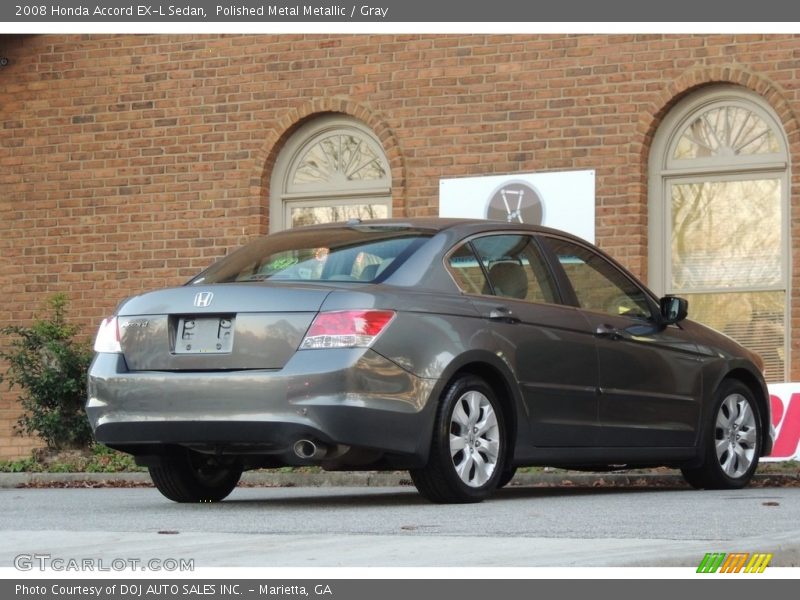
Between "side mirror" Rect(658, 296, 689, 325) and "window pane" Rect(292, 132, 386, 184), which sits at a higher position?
"window pane" Rect(292, 132, 386, 184)

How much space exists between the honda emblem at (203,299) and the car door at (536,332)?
1.33 metres

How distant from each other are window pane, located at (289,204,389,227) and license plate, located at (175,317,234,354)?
8239 millimetres

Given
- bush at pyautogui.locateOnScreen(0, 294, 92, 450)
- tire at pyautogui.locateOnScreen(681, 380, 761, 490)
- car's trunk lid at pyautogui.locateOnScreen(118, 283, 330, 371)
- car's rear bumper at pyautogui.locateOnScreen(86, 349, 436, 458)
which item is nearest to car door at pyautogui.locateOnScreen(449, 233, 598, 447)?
car's rear bumper at pyautogui.locateOnScreen(86, 349, 436, 458)

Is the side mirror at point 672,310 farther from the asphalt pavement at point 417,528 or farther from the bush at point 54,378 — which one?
the bush at point 54,378

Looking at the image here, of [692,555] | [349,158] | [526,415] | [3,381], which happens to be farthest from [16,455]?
[692,555]

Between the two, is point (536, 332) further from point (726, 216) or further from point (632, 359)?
point (726, 216)

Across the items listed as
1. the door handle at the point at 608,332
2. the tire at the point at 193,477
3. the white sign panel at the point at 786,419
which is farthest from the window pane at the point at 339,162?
the tire at the point at 193,477

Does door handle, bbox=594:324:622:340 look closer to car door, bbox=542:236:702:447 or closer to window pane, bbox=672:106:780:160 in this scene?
car door, bbox=542:236:702:447

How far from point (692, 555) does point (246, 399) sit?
317 cm

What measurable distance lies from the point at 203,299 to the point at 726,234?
306 inches

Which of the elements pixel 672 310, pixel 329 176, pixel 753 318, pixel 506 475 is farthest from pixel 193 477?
pixel 329 176

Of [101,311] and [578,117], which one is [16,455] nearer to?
[101,311]

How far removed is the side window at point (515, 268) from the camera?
945cm

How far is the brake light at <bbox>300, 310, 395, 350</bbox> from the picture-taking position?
27.4 feet
